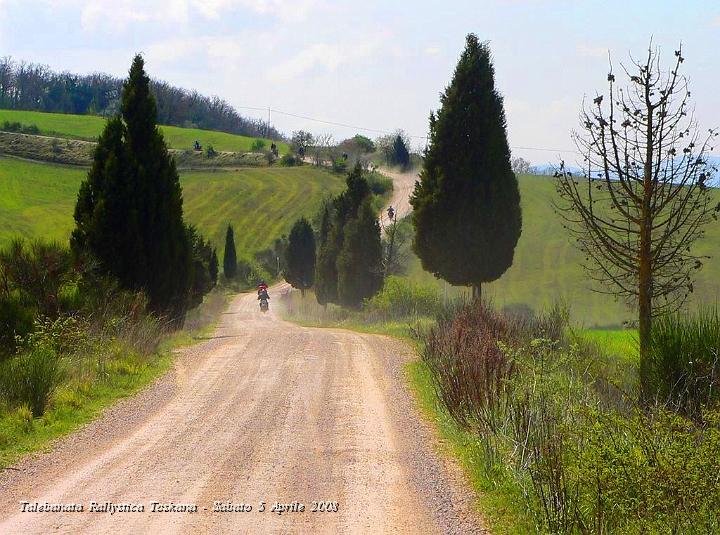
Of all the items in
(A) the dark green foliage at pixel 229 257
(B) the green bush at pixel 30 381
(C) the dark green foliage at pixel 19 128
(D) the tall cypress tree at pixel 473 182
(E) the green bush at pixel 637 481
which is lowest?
(A) the dark green foliage at pixel 229 257

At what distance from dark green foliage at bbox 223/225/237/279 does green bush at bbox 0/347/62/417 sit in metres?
75.2

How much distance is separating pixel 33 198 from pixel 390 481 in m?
101

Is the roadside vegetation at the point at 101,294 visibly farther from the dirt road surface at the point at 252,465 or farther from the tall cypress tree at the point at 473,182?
the tall cypress tree at the point at 473,182

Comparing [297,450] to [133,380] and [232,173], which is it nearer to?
[133,380]

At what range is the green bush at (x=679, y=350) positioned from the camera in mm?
10023

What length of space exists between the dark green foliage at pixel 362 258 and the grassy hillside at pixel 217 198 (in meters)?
51.3

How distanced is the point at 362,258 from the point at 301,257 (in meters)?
30.8

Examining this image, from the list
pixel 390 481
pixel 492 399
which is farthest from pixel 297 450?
pixel 492 399

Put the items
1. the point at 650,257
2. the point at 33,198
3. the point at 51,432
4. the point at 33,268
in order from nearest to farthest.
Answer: the point at 51,432 < the point at 650,257 < the point at 33,268 < the point at 33,198

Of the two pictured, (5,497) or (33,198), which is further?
(33,198)

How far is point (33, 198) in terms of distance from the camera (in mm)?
101188

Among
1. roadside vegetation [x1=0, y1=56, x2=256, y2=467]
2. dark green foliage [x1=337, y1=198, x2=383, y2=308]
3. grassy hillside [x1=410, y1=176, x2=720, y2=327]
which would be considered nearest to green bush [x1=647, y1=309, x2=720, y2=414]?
roadside vegetation [x1=0, y1=56, x2=256, y2=467]

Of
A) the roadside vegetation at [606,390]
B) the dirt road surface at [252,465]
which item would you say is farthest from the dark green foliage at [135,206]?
the dirt road surface at [252,465]

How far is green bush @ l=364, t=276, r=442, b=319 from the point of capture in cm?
3422
